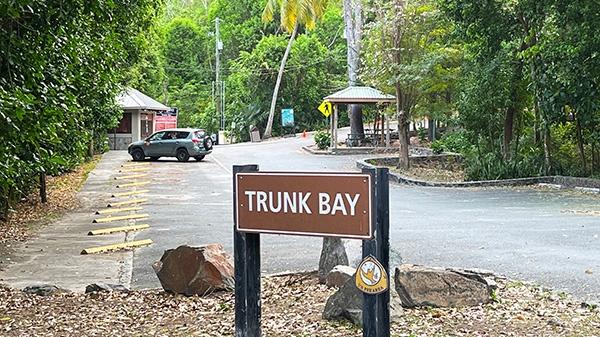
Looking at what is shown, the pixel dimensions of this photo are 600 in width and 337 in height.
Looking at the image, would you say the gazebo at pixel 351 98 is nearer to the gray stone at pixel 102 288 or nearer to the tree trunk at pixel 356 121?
the tree trunk at pixel 356 121

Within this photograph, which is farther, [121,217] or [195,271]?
[121,217]

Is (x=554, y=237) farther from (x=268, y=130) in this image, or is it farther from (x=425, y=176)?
(x=268, y=130)

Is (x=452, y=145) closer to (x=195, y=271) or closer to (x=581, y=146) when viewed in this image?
(x=581, y=146)

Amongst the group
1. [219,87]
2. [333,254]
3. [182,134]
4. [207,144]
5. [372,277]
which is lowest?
[333,254]

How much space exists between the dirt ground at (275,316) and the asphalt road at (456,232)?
80 centimetres

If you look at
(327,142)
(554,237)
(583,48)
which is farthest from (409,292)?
(327,142)

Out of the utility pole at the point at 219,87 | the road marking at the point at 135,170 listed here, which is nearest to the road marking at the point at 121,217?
the road marking at the point at 135,170

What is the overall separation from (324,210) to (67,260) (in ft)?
→ 24.6

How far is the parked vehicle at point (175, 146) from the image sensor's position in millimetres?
32281

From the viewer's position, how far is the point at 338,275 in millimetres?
7066

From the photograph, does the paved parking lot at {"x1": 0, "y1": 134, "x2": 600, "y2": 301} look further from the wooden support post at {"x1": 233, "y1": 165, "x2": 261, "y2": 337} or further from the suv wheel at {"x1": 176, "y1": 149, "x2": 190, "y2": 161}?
the suv wheel at {"x1": 176, "y1": 149, "x2": 190, "y2": 161}

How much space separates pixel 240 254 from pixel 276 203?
0.61m

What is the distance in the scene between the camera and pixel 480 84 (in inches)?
874

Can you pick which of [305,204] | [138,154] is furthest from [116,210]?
[138,154]
